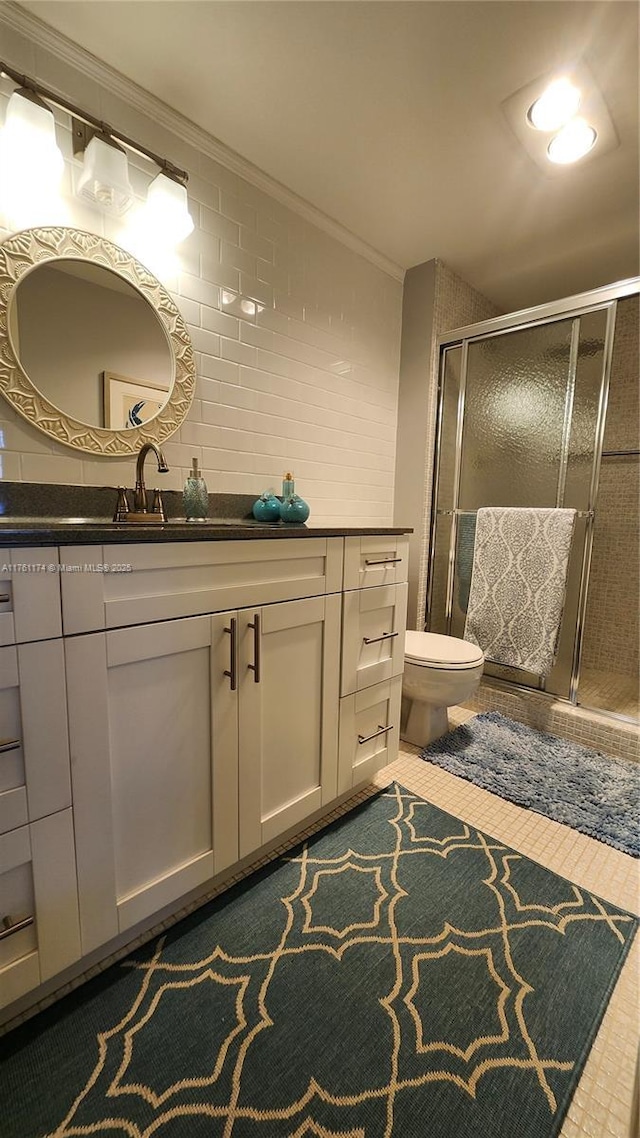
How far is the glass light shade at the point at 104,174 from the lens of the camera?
1184 mm

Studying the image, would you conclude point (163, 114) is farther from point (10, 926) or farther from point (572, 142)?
point (10, 926)

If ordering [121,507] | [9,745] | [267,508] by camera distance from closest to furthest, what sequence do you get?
[9,745], [121,507], [267,508]

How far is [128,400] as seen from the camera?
4.44 ft

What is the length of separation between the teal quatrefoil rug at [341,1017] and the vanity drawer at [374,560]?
807mm

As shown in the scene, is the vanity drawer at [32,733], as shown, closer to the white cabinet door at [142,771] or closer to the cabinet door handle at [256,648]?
the white cabinet door at [142,771]

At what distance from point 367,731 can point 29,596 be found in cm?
107

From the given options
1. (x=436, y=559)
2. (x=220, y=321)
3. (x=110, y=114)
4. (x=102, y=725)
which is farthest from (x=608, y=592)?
(x=110, y=114)

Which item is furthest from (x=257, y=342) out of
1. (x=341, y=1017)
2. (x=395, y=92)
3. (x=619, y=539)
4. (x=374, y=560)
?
(x=619, y=539)

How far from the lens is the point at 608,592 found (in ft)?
8.32

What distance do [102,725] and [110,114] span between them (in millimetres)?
1708

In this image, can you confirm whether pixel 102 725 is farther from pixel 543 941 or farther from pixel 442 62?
pixel 442 62

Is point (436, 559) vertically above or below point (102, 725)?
above

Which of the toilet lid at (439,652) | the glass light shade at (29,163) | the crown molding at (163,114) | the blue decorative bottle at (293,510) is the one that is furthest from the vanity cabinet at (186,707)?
the crown molding at (163,114)

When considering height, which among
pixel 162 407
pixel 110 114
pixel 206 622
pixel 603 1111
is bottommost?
pixel 603 1111
